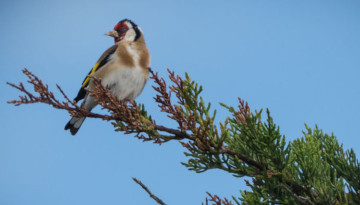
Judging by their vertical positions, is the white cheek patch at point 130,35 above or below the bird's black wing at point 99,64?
above

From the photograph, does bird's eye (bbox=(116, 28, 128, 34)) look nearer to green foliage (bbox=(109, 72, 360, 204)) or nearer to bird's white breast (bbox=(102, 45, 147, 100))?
bird's white breast (bbox=(102, 45, 147, 100))

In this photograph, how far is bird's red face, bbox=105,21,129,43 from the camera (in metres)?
6.83

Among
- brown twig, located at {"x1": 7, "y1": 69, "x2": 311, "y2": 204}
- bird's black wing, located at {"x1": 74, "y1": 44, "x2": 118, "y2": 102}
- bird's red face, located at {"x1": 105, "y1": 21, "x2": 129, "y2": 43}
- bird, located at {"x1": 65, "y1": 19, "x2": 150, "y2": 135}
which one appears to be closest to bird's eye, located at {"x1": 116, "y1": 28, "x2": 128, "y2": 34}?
bird's red face, located at {"x1": 105, "y1": 21, "x2": 129, "y2": 43}

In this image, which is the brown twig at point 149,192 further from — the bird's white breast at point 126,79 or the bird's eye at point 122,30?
the bird's eye at point 122,30

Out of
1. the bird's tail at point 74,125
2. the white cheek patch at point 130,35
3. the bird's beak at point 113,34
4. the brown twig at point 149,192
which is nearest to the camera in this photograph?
the brown twig at point 149,192

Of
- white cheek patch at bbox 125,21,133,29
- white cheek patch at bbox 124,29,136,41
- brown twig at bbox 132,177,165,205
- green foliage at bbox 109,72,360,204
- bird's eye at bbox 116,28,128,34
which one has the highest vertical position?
white cheek patch at bbox 125,21,133,29

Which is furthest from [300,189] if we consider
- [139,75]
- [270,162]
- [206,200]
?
[139,75]

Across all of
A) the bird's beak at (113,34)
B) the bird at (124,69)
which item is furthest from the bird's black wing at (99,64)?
the bird's beak at (113,34)

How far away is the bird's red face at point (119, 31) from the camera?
22.4ft

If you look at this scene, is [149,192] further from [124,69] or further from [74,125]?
[74,125]

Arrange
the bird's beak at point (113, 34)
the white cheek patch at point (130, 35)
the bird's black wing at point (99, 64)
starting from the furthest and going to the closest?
1. the bird's beak at point (113, 34)
2. the white cheek patch at point (130, 35)
3. the bird's black wing at point (99, 64)

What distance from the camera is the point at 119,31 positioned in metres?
6.95

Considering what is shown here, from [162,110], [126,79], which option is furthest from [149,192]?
[126,79]

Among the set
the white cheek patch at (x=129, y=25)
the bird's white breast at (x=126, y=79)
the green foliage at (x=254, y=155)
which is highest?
the white cheek patch at (x=129, y=25)
